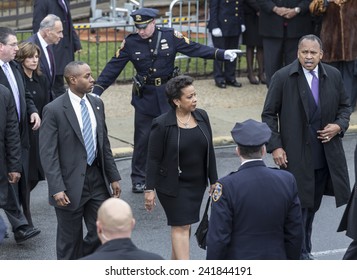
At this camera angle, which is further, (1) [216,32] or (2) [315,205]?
(1) [216,32]

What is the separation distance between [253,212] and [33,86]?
13.1ft

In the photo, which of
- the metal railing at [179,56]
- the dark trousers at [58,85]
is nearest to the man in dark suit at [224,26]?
the metal railing at [179,56]

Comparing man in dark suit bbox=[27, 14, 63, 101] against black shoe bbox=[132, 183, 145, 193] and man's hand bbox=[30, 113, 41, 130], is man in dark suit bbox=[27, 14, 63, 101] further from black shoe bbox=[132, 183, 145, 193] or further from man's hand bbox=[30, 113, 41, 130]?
black shoe bbox=[132, 183, 145, 193]

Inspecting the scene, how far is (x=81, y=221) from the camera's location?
875 cm

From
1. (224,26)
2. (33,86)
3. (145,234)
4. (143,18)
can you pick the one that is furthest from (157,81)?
(224,26)

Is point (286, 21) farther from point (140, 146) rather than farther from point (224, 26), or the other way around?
point (140, 146)

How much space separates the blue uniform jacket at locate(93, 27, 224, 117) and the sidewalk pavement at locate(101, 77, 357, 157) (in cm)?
161

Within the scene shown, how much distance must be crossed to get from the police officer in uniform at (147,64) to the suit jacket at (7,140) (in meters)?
1.95

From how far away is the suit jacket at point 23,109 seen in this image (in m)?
9.93

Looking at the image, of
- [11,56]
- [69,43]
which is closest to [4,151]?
[11,56]

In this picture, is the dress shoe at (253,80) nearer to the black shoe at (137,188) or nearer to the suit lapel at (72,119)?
the black shoe at (137,188)

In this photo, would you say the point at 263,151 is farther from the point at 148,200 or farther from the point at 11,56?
the point at 11,56

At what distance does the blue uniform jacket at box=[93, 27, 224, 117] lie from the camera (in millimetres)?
11320

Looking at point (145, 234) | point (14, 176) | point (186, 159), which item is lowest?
point (145, 234)
